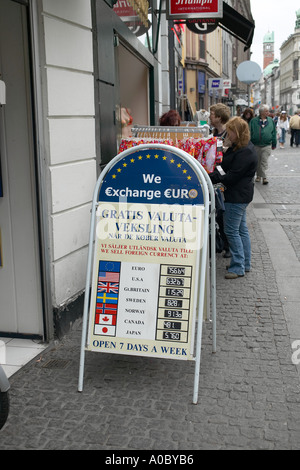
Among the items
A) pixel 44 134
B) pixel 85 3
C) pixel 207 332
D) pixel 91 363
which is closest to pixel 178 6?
pixel 85 3

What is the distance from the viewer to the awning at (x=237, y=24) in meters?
9.73

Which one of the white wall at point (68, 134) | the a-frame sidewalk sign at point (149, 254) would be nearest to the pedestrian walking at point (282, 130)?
the white wall at point (68, 134)

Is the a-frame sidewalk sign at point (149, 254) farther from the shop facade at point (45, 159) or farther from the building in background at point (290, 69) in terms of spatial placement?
the building in background at point (290, 69)

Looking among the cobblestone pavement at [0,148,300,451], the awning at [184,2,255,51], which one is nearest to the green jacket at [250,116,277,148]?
the awning at [184,2,255,51]

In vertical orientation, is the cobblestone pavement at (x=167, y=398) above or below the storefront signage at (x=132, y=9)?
below

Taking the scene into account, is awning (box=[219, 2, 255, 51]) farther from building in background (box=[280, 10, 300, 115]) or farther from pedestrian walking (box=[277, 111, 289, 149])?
building in background (box=[280, 10, 300, 115])

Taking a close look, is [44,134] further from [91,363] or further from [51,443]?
[51,443]

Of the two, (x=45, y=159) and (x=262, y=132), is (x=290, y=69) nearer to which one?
(x=262, y=132)

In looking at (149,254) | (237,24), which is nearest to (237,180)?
(149,254)

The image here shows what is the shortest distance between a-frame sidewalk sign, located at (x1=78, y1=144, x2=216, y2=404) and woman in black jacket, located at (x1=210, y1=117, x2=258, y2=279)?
7.50ft

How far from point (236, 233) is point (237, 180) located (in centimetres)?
64

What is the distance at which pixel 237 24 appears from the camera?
9.88 m

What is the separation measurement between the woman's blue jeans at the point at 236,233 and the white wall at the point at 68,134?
1738mm

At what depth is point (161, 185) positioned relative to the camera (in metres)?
3.91
